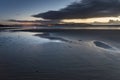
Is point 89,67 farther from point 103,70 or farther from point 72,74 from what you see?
point 72,74

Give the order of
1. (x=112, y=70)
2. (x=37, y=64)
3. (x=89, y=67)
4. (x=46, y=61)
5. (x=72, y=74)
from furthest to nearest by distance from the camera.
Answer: (x=46, y=61) → (x=37, y=64) → (x=89, y=67) → (x=112, y=70) → (x=72, y=74)

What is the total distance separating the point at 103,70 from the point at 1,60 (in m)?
4.77

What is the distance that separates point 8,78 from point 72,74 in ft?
6.91

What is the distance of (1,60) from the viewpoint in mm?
10273

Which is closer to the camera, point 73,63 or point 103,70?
point 103,70

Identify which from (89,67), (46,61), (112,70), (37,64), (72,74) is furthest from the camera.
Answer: (46,61)

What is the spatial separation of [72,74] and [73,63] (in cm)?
195

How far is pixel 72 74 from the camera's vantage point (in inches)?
298

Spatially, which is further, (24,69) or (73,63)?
(73,63)

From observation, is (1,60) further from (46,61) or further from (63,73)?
(63,73)

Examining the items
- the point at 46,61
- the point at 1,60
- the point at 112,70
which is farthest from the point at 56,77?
the point at 1,60

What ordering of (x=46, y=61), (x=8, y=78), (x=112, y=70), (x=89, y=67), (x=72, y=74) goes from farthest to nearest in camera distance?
(x=46, y=61) < (x=89, y=67) < (x=112, y=70) < (x=72, y=74) < (x=8, y=78)

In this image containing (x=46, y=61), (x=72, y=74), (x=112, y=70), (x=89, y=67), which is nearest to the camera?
(x=72, y=74)

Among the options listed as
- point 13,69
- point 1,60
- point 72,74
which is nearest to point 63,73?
point 72,74
